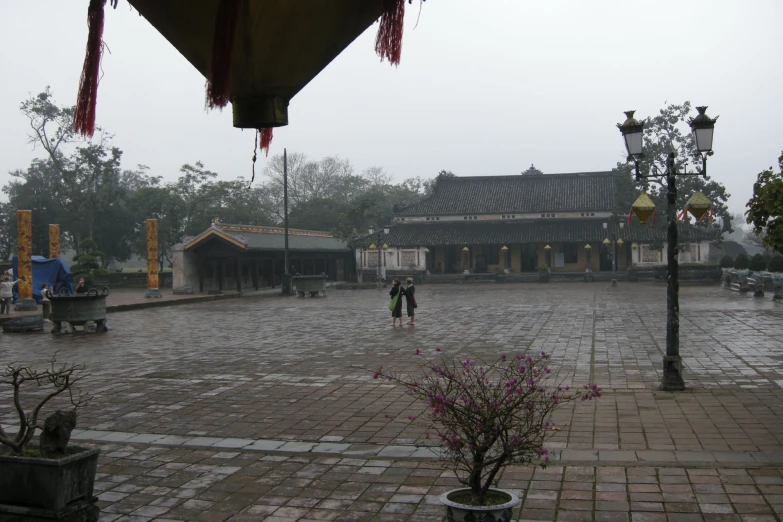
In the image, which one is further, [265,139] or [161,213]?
[161,213]

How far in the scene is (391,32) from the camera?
1.80m

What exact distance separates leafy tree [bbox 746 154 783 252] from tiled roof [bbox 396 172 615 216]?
1651 inches

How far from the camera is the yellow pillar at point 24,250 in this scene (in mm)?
22438

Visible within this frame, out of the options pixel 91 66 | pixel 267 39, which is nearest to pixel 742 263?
pixel 267 39

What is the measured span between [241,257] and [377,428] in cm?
2944

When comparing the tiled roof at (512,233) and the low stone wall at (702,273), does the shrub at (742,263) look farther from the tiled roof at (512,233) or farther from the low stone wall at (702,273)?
the tiled roof at (512,233)

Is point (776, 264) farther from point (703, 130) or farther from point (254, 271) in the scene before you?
point (254, 271)

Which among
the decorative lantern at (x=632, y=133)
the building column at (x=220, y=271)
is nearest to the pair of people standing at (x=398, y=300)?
the decorative lantern at (x=632, y=133)

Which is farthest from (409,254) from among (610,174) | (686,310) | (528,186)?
(686,310)

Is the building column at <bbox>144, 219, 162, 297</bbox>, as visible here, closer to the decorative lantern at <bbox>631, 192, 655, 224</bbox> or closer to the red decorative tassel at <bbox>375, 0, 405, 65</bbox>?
the decorative lantern at <bbox>631, 192, 655, 224</bbox>

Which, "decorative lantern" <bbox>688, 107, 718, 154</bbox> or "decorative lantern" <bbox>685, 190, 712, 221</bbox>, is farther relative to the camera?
"decorative lantern" <bbox>685, 190, 712, 221</bbox>

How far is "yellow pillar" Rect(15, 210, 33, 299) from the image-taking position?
22438mm

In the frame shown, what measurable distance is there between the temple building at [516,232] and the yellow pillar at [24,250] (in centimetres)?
2279

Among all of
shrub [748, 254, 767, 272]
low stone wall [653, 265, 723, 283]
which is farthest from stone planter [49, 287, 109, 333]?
low stone wall [653, 265, 723, 283]
